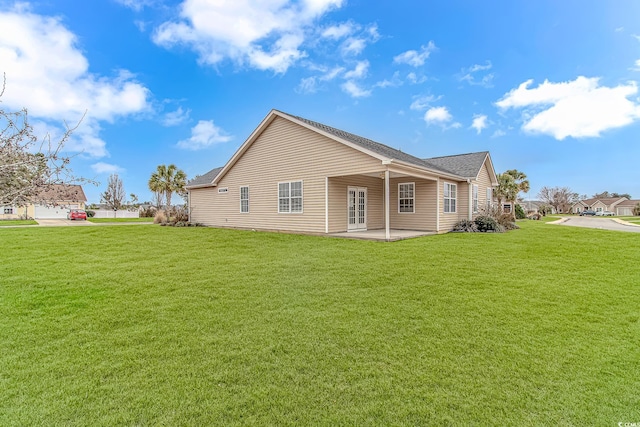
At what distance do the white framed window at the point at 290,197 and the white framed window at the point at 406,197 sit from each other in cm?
556

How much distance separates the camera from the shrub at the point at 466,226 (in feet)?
49.0

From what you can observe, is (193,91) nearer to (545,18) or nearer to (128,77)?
(128,77)

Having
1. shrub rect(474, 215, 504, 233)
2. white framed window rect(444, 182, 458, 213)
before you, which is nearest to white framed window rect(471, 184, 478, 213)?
white framed window rect(444, 182, 458, 213)

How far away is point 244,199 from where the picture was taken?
1705 centimetres

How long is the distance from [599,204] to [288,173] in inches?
3844

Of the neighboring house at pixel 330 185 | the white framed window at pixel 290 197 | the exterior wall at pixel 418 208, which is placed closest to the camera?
the neighboring house at pixel 330 185

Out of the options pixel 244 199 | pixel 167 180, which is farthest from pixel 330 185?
pixel 167 180

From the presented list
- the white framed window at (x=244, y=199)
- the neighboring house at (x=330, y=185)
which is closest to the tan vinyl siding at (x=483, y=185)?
the neighboring house at (x=330, y=185)

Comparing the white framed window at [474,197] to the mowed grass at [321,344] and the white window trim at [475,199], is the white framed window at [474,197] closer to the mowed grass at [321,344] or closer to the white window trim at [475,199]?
the white window trim at [475,199]

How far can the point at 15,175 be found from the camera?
2.16 meters

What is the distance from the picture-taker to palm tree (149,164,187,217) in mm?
32750

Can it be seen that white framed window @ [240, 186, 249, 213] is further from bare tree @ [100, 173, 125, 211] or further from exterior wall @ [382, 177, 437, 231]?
bare tree @ [100, 173, 125, 211]

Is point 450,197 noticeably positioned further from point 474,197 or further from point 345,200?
point 345,200

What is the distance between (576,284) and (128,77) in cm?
1588
